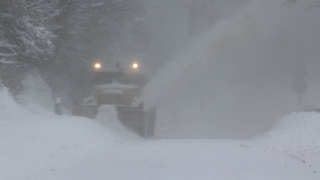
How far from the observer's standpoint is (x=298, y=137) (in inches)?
500

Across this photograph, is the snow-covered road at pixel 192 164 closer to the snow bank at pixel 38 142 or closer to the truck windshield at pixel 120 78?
the snow bank at pixel 38 142

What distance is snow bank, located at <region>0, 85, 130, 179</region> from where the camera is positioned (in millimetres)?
7664

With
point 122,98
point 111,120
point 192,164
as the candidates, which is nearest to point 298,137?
point 192,164

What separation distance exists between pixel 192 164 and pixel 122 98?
8.09m

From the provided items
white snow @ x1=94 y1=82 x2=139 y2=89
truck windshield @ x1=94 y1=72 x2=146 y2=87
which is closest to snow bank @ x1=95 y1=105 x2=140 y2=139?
white snow @ x1=94 y1=82 x2=139 y2=89

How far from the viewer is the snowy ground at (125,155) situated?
773 centimetres

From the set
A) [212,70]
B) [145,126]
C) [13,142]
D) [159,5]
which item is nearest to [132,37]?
Answer: [212,70]

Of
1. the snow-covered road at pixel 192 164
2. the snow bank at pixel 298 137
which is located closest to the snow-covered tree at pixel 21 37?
the snow-covered road at pixel 192 164

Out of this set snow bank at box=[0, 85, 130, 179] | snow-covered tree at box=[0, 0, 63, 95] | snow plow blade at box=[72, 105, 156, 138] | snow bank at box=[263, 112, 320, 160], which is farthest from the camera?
snow plow blade at box=[72, 105, 156, 138]

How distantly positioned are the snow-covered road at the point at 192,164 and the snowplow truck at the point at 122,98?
4015 mm

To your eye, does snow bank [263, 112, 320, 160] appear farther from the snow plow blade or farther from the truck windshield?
the truck windshield

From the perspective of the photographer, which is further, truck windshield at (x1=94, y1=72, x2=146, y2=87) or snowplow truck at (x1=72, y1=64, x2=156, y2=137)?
truck windshield at (x1=94, y1=72, x2=146, y2=87)

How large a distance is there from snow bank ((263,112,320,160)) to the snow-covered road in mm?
522

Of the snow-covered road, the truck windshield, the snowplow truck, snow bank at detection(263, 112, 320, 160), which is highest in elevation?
the truck windshield
